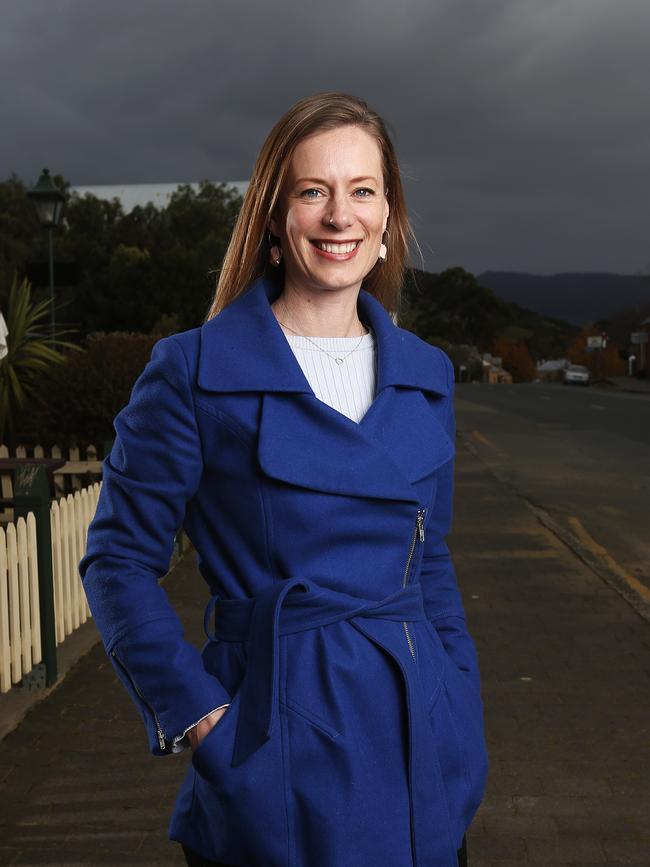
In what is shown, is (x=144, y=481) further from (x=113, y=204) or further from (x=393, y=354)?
(x=113, y=204)

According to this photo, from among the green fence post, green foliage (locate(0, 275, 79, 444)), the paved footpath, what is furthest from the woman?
green foliage (locate(0, 275, 79, 444))

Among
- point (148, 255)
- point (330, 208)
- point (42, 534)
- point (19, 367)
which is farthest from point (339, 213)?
point (148, 255)

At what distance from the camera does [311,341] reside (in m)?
2.17

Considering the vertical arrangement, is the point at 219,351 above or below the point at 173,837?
above

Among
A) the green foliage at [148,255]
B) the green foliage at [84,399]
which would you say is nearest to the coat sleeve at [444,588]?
the green foliage at [84,399]

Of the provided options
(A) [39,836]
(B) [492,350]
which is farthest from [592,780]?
(B) [492,350]

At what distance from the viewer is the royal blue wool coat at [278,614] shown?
6.07 ft

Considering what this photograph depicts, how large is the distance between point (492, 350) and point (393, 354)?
160m

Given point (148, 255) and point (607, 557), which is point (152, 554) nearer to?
point (607, 557)

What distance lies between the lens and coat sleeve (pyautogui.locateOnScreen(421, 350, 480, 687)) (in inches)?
86.4

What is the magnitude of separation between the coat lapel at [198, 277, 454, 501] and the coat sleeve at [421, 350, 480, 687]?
136mm

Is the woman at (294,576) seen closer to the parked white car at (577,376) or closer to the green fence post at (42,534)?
the green fence post at (42,534)

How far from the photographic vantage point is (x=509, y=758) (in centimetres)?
468

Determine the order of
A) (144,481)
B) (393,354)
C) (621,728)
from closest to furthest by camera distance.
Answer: (144,481) < (393,354) < (621,728)
